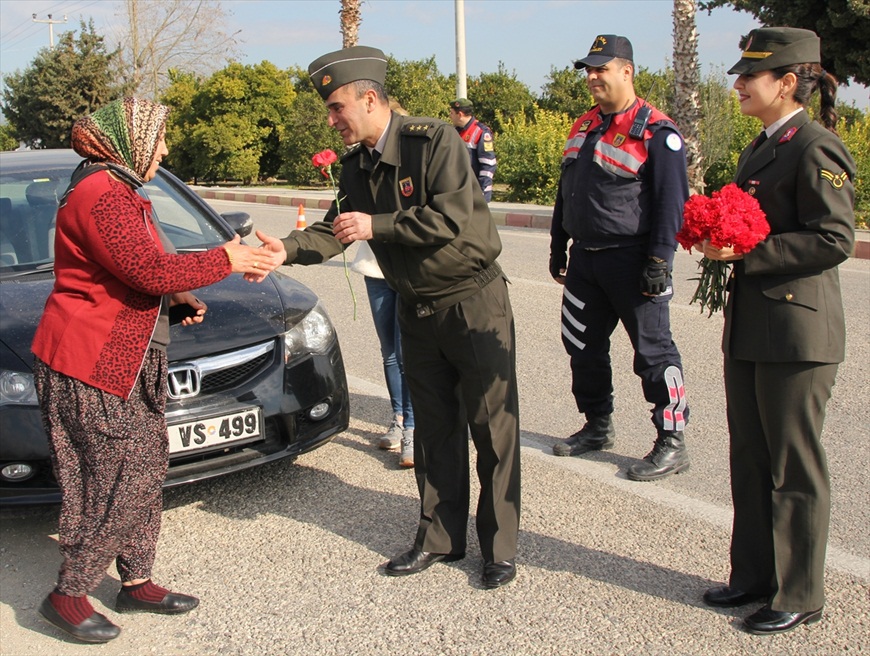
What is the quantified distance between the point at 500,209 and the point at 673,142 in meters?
14.1

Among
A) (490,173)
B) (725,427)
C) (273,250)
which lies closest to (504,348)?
(273,250)

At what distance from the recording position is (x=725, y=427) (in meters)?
5.12

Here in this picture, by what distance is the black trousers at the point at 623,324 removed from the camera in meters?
4.40

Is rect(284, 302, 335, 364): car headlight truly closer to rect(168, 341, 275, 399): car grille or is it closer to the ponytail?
rect(168, 341, 275, 399): car grille

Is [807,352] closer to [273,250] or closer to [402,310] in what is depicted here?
[402,310]

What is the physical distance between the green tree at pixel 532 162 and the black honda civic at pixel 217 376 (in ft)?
52.6

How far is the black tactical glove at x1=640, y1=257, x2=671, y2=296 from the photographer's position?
4246 millimetres

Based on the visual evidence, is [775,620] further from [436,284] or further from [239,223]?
[239,223]

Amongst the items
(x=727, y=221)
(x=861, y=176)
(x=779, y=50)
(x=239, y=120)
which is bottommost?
(x=861, y=176)

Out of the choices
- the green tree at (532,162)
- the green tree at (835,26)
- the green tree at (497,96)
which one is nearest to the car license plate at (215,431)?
the green tree at (835,26)

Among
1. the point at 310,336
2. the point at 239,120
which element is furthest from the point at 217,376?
the point at 239,120

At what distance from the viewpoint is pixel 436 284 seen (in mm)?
3314

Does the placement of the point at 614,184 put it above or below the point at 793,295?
above

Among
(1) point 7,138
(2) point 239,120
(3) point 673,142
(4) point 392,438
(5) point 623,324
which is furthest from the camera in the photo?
(1) point 7,138
